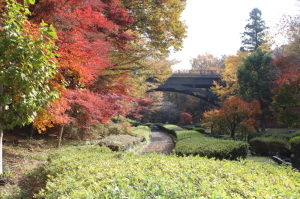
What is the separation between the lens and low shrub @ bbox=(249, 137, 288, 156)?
10.3 metres

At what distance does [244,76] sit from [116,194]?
18.0m

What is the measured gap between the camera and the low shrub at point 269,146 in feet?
33.9

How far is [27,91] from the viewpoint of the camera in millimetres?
4238

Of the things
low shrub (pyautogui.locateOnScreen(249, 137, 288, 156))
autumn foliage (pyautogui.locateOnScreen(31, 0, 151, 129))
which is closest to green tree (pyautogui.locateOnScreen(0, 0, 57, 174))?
autumn foliage (pyautogui.locateOnScreen(31, 0, 151, 129))

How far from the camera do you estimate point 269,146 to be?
10516 millimetres

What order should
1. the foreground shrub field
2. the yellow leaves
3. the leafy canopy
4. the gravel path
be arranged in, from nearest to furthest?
the foreground shrub field
the leafy canopy
the gravel path
the yellow leaves

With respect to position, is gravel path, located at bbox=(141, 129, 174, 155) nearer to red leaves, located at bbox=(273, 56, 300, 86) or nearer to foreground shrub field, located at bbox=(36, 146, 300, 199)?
foreground shrub field, located at bbox=(36, 146, 300, 199)

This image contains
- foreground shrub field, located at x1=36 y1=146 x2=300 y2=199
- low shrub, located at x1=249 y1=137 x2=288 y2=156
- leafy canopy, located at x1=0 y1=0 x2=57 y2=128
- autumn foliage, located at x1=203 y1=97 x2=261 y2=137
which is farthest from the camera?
autumn foliage, located at x1=203 y1=97 x2=261 y2=137

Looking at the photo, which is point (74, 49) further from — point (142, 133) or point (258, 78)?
point (258, 78)

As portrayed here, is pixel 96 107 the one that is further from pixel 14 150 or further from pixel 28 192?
pixel 28 192

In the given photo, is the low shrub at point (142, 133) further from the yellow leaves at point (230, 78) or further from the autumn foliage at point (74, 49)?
the yellow leaves at point (230, 78)

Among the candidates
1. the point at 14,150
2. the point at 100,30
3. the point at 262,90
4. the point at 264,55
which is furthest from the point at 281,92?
the point at 14,150

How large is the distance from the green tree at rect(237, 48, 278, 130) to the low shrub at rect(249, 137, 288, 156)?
6.96 metres

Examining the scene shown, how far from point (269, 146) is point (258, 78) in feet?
29.0
